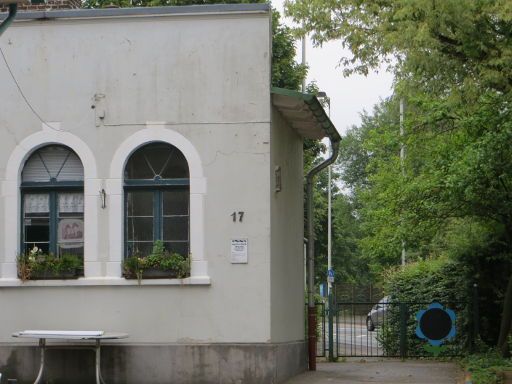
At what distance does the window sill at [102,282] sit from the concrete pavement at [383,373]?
2269 mm

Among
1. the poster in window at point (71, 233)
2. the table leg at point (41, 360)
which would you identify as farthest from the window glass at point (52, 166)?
the table leg at point (41, 360)

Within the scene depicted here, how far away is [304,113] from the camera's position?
1573 centimetres

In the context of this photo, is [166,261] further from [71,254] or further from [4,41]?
[4,41]

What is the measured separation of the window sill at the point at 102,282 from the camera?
1426 cm

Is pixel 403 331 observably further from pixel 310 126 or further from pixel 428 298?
pixel 310 126

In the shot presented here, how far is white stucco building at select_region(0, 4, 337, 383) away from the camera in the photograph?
14281 millimetres

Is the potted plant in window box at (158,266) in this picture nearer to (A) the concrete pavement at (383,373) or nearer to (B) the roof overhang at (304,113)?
(A) the concrete pavement at (383,373)

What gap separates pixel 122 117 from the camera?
1467 centimetres

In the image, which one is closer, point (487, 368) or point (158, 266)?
point (158, 266)

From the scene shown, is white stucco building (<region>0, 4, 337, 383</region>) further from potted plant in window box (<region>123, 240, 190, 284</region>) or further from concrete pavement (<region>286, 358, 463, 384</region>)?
concrete pavement (<region>286, 358, 463, 384</region>)

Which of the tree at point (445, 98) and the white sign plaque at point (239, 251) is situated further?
the tree at point (445, 98)

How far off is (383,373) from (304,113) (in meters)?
4.71

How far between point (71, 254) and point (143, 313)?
1413mm

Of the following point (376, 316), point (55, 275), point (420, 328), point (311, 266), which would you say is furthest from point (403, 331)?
point (55, 275)
